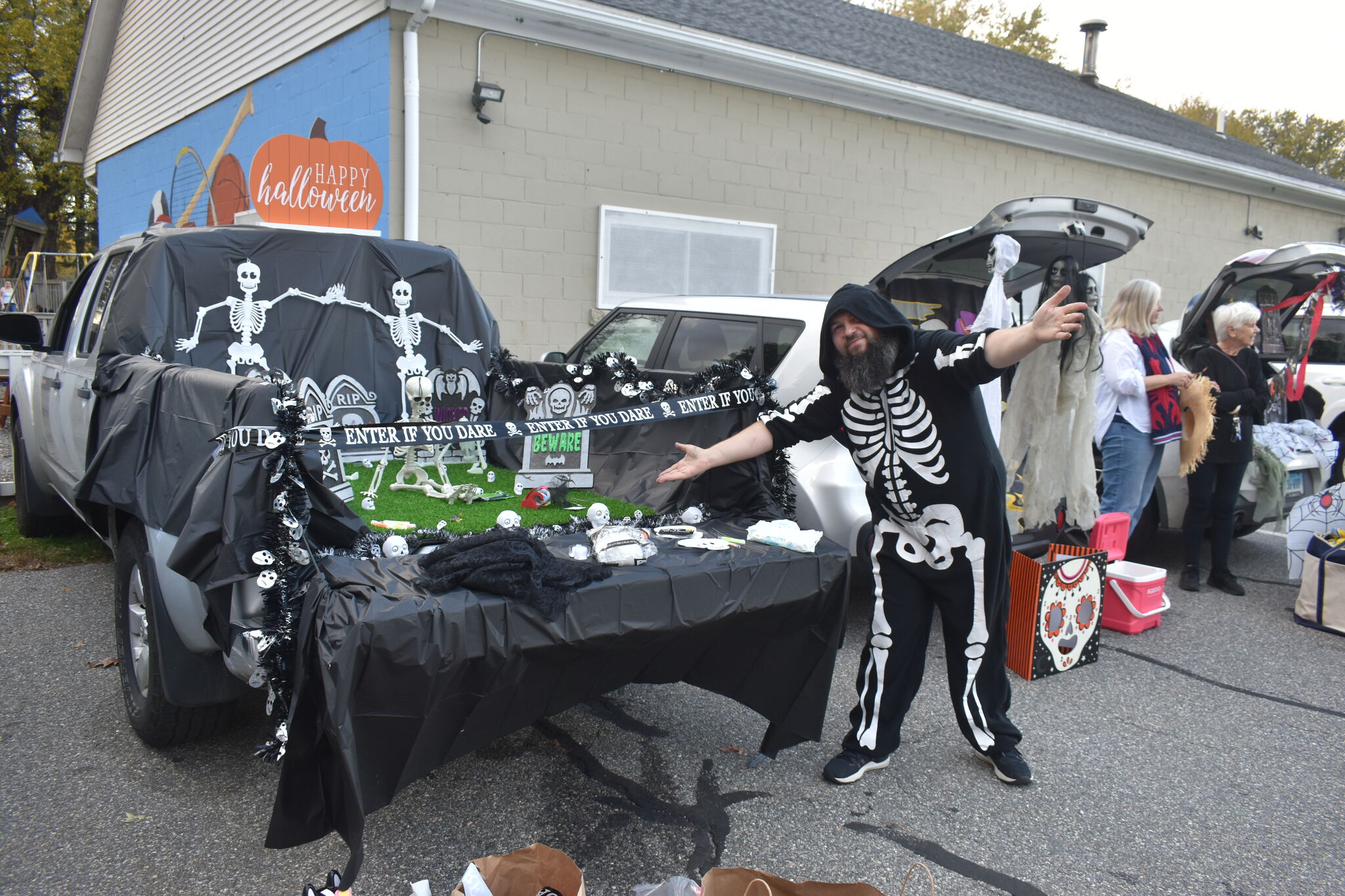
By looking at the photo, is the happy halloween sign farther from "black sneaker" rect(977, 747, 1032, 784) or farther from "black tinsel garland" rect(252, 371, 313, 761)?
"black sneaker" rect(977, 747, 1032, 784)

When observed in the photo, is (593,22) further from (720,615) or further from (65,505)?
(720,615)

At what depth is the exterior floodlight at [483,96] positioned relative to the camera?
795cm

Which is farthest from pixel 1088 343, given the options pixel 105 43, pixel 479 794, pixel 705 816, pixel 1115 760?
pixel 105 43

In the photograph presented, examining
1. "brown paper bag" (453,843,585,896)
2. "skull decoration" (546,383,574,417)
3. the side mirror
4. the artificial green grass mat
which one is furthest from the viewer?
the side mirror

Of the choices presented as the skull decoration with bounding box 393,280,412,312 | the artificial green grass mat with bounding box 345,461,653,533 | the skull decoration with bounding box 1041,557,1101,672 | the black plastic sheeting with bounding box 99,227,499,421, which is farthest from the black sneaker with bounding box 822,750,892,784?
the skull decoration with bounding box 393,280,412,312

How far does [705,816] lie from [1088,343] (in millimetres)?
2597

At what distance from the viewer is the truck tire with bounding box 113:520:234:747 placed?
2980 millimetres

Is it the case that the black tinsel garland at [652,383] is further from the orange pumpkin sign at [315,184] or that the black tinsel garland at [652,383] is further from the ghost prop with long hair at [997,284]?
the ghost prop with long hair at [997,284]

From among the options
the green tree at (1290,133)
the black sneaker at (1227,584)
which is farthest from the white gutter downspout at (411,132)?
the green tree at (1290,133)

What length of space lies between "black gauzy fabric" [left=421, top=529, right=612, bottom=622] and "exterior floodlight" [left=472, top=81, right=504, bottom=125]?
21.3 ft

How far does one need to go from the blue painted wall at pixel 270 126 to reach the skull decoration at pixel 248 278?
2.85 m

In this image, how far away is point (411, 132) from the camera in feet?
25.8

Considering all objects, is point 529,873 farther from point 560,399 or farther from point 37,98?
point 37,98

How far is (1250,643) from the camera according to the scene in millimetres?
4918
